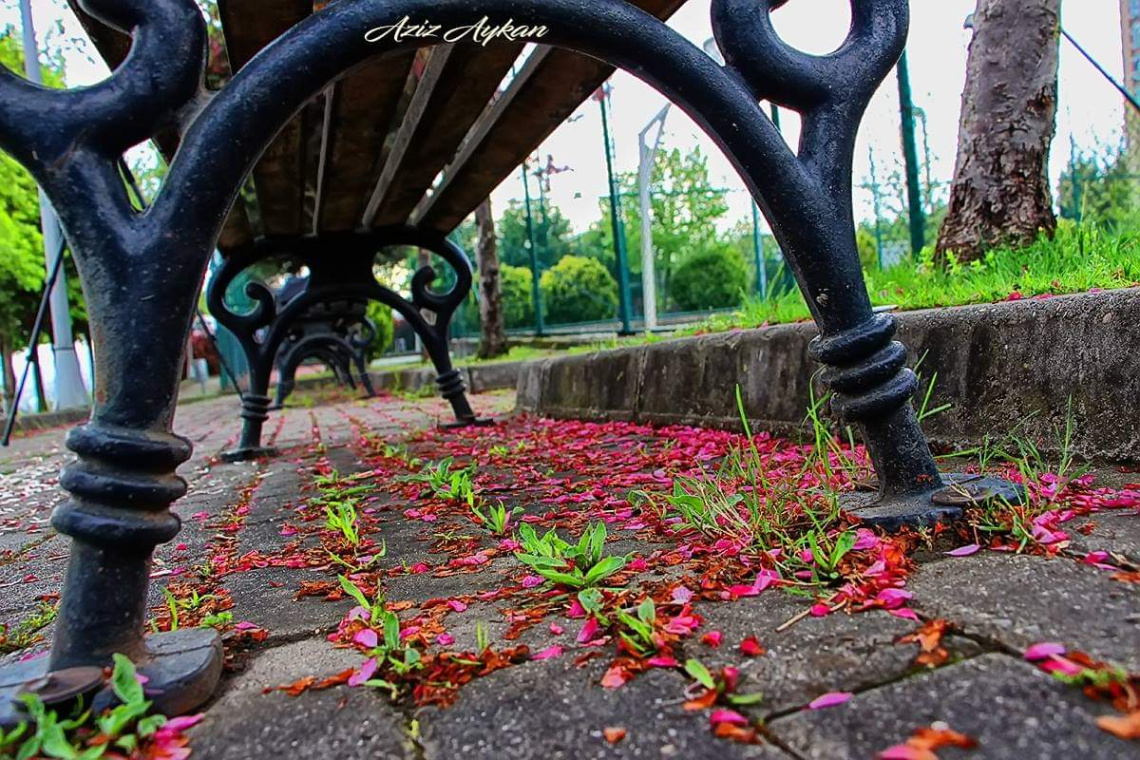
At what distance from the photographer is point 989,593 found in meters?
1.07

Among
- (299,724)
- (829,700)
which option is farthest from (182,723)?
(829,700)

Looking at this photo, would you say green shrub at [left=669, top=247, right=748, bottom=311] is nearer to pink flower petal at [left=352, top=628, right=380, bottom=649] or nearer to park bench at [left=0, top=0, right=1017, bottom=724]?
park bench at [left=0, top=0, right=1017, bottom=724]

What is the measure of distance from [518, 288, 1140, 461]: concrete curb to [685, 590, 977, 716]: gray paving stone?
102 cm

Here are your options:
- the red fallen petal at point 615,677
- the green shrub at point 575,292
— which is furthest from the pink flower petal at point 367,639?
the green shrub at point 575,292

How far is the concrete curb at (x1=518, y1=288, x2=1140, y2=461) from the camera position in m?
1.71

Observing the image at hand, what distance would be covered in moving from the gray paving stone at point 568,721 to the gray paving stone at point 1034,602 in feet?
1.23

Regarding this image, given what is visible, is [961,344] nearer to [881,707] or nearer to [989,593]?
[989,593]

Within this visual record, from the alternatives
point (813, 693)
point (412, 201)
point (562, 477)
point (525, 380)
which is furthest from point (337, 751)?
point (525, 380)

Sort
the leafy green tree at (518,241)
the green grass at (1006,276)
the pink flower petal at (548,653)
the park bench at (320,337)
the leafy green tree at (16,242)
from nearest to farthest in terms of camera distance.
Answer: the pink flower petal at (548,653) < the green grass at (1006,276) < the park bench at (320,337) < the leafy green tree at (16,242) < the leafy green tree at (518,241)

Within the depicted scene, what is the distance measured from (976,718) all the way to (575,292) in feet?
69.9

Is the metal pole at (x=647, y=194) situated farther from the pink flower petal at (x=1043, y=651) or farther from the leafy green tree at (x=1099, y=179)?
the pink flower petal at (x=1043, y=651)

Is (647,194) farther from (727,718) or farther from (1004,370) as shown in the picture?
(727,718)

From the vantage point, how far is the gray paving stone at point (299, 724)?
881mm

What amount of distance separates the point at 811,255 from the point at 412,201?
2883 mm
